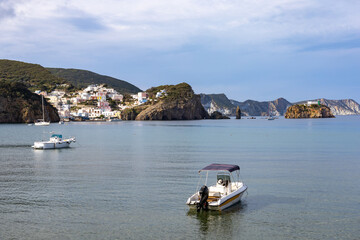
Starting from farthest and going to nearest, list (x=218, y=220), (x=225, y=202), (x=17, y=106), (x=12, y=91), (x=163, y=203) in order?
(x=12, y=91) < (x=17, y=106) < (x=163, y=203) < (x=225, y=202) < (x=218, y=220)

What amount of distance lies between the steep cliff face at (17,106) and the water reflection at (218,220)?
18340 centimetres

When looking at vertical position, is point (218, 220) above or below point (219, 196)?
below

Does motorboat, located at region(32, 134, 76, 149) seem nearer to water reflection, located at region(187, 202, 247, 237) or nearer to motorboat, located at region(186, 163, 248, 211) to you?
motorboat, located at region(186, 163, 248, 211)

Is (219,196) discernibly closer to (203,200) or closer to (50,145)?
(203,200)

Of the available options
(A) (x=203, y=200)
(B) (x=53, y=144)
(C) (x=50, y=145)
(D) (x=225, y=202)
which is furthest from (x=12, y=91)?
(D) (x=225, y=202)

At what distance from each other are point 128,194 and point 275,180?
1342 cm

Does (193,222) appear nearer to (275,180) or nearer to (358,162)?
(275,180)

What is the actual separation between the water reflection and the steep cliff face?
18340 cm

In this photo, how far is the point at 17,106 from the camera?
188 meters

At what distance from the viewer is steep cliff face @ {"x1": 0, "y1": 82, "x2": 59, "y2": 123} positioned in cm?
18450

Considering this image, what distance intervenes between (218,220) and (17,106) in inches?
7423

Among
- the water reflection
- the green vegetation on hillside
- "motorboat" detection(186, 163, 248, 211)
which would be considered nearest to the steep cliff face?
the green vegetation on hillside

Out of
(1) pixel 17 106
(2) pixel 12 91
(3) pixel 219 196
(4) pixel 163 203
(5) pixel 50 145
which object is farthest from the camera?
(2) pixel 12 91

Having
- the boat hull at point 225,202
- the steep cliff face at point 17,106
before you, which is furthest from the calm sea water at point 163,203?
the steep cliff face at point 17,106
